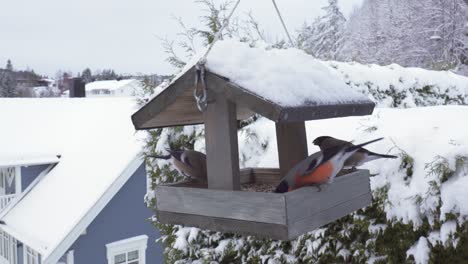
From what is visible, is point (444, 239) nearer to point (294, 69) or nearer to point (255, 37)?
point (294, 69)

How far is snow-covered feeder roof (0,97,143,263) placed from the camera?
25.0 ft

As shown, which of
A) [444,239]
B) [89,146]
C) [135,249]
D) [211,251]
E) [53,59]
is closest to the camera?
[444,239]

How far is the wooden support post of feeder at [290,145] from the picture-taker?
2275 mm

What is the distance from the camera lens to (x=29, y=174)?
957 centimetres

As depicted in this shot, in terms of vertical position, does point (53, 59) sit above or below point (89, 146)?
above

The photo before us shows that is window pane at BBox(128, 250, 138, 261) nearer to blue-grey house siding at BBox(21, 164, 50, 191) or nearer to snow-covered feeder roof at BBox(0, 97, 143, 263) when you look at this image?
snow-covered feeder roof at BBox(0, 97, 143, 263)

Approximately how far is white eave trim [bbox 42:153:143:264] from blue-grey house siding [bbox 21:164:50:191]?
8.06 ft

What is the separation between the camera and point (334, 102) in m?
1.77

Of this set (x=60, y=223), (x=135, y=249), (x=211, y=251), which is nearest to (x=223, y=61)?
(x=211, y=251)

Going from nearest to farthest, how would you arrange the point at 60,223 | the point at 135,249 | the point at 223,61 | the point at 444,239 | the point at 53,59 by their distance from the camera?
the point at 223,61, the point at 444,239, the point at 60,223, the point at 135,249, the point at 53,59

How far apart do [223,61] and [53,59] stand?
4580 centimetres

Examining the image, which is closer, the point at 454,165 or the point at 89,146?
the point at 454,165

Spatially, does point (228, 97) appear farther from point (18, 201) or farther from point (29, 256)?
point (18, 201)

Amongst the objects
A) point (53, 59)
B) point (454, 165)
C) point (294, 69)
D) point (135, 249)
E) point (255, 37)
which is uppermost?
point (53, 59)
